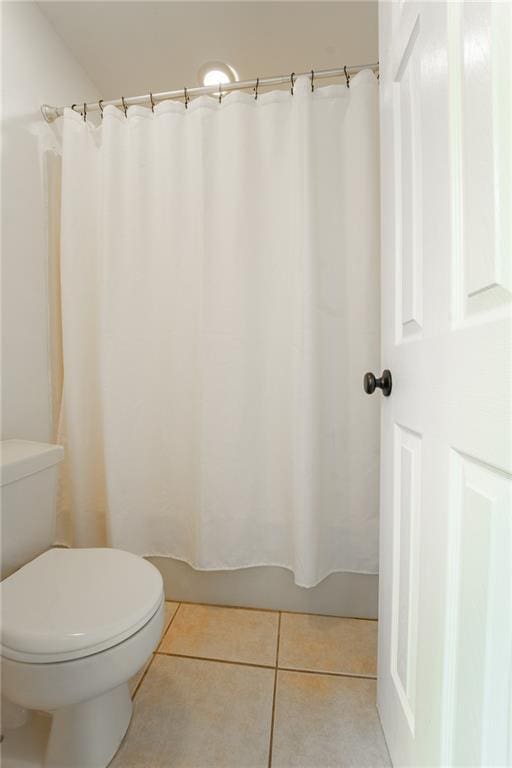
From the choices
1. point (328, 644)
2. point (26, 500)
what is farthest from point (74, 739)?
point (328, 644)

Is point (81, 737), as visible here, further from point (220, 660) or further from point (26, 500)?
point (26, 500)

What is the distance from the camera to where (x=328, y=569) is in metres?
1.26

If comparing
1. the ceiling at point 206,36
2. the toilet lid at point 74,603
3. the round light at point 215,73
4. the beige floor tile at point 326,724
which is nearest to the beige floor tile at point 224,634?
the beige floor tile at point 326,724

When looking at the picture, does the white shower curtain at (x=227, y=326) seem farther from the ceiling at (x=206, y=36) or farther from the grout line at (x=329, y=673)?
the ceiling at (x=206, y=36)

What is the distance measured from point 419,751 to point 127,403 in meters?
1.23

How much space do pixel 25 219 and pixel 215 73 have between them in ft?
3.33

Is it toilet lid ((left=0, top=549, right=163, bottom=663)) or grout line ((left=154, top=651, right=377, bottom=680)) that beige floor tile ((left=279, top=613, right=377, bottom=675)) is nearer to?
grout line ((left=154, top=651, right=377, bottom=680))

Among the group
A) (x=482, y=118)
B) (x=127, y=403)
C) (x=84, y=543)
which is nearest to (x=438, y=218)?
(x=482, y=118)

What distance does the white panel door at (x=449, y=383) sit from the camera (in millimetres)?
396

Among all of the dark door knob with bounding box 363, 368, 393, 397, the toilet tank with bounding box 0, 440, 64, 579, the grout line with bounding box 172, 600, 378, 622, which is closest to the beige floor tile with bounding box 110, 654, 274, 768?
the grout line with bounding box 172, 600, 378, 622

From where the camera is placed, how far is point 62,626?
708 millimetres

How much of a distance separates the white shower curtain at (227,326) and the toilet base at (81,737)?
0.53 m

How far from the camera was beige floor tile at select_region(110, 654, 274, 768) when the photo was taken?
840 mm

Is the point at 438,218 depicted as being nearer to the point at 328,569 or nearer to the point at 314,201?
the point at 314,201
